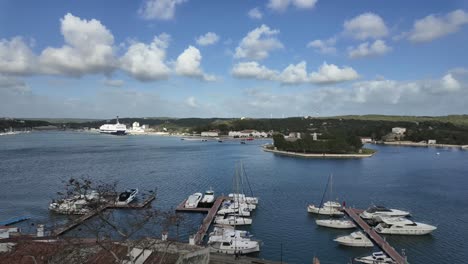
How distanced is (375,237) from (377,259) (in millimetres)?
3362

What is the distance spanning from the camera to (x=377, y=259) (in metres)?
13.8

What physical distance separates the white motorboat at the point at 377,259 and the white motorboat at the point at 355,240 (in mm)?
1645

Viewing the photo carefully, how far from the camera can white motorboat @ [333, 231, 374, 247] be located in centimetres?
1588

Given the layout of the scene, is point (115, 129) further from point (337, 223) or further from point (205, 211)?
point (337, 223)

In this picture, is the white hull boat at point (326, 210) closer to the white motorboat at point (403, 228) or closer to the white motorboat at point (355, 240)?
the white motorboat at point (403, 228)

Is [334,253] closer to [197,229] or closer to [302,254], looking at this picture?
[302,254]

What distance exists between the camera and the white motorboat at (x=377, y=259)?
537 inches

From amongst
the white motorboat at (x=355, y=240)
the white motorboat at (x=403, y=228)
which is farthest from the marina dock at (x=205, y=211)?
the white motorboat at (x=403, y=228)

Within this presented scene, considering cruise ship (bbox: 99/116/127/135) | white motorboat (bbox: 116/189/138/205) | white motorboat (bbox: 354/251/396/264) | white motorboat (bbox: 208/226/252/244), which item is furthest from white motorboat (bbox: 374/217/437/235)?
cruise ship (bbox: 99/116/127/135)

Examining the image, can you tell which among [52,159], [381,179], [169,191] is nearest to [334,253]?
[169,191]

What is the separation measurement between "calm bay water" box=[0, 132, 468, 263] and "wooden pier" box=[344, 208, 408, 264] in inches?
28.1

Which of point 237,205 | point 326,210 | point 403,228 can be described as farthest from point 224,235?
point 403,228

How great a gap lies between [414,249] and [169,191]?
17391 mm

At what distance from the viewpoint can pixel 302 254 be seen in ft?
49.4
